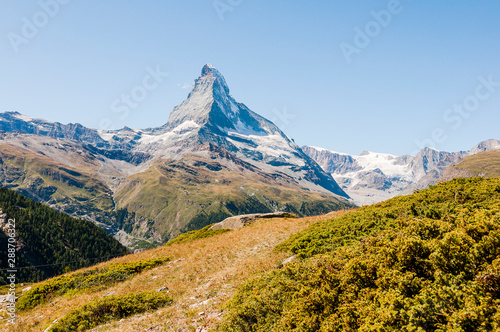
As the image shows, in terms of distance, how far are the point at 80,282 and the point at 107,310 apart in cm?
1060

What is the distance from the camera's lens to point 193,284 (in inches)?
777

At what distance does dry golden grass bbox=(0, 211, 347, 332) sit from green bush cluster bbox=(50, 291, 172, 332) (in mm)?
757

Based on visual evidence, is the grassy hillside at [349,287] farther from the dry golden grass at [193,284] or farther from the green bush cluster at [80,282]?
the green bush cluster at [80,282]

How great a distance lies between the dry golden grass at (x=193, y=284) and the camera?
13859 mm

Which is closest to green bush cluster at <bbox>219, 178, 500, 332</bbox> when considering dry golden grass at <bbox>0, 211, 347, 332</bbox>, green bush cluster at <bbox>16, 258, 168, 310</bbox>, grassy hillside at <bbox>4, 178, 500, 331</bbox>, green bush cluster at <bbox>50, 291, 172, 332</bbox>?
grassy hillside at <bbox>4, 178, 500, 331</bbox>

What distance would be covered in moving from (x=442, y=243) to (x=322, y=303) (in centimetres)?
414

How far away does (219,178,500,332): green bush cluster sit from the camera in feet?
19.9

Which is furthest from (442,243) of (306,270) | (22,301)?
(22,301)

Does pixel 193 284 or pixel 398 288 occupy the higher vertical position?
pixel 398 288

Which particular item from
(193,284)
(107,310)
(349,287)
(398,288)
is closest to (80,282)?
(107,310)

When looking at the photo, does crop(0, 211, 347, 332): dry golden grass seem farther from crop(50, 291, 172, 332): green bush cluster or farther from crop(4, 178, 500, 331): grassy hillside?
crop(50, 291, 172, 332): green bush cluster

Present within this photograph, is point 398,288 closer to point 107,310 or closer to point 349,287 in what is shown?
point 349,287

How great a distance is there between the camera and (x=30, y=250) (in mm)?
190375

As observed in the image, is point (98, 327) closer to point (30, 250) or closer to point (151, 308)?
point (151, 308)
